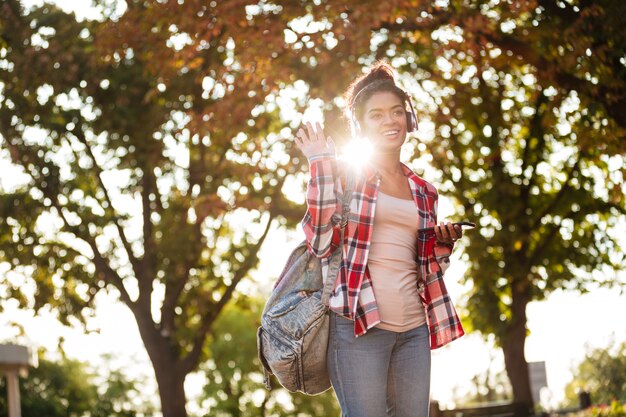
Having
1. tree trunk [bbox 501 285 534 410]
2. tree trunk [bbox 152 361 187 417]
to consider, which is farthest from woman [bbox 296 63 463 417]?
tree trunk [bbox 152 361 187 417]

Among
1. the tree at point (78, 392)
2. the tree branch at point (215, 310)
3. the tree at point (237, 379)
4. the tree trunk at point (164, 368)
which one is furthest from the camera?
the tree at point (78, 392)

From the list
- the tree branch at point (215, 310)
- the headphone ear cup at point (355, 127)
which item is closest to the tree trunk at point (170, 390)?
the tree branch at point (215, 310)

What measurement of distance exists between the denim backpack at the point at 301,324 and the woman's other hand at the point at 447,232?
1.33ft

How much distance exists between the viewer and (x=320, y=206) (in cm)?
449

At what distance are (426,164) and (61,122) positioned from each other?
6562 mm

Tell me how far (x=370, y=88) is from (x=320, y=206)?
28.2 inches

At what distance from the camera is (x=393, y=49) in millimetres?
16078

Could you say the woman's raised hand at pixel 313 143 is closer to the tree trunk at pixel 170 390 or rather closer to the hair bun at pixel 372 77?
the hair bun at pixel 372 77

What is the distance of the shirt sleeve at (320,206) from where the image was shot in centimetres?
449

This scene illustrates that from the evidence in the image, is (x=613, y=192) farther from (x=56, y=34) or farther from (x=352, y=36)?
(x=56, y=34)

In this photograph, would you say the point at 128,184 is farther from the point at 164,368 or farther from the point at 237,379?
the point at 237,379

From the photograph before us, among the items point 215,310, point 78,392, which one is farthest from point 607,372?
point 78,392

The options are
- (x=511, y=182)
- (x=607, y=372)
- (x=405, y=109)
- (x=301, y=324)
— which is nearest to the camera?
(x=301, y=324)

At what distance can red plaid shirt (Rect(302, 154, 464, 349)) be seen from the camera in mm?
4492
